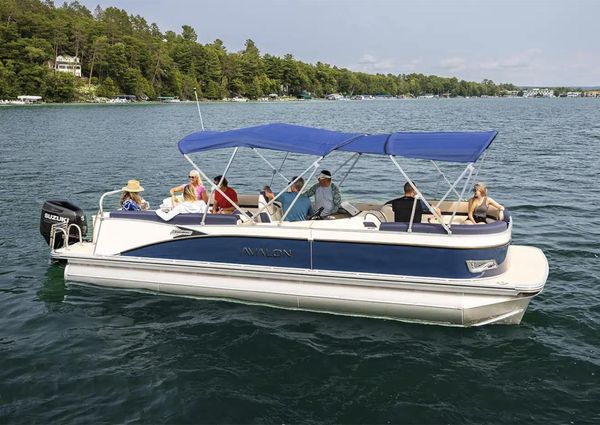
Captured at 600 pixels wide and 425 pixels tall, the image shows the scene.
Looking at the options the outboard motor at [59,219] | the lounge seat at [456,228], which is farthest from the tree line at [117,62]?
the lounge seat at [456,228]

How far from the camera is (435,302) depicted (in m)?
8.03

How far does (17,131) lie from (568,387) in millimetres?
46541

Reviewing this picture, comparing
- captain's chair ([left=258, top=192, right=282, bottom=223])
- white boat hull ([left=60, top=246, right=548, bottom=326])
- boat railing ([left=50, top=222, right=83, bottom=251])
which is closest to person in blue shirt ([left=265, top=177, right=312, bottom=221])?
captain's chair ([left=258, top=192, right=282, bottom=223])

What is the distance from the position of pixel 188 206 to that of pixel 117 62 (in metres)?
123

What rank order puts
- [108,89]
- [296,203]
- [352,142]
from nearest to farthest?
[352,142] < [296,203] < [108,89]

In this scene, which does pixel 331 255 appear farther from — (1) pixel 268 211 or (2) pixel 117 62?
(2) pixel 117 62

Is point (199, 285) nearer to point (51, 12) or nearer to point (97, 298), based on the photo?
point (97, 298)

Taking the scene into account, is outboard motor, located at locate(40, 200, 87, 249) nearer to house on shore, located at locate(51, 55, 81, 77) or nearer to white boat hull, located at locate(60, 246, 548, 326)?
white boat hull, located at locate(60, 246, 548, 326)

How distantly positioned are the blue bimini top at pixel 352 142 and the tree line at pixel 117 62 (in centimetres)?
10089

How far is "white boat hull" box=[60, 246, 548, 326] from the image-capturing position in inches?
312

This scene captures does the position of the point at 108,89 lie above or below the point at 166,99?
above

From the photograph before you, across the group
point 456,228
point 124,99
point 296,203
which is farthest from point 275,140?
point 124,99

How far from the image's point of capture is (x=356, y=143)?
9.01m

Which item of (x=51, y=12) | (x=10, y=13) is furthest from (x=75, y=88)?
(x=51, y=12)
